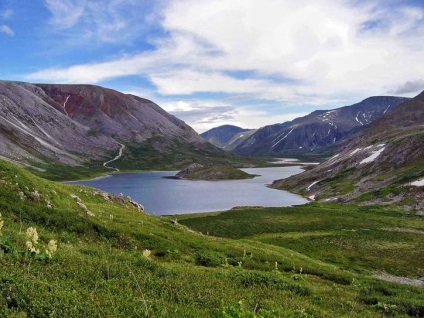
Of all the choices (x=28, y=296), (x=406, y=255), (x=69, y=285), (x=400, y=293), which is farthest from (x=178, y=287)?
(x=406, y=255)

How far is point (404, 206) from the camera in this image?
343 feet

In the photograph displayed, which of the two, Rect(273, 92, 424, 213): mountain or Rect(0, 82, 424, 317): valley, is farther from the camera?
Rect(273, 92, 424, 213): mountain

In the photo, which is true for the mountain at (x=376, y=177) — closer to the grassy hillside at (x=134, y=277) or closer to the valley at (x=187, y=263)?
the valley at (x=187, y=263)

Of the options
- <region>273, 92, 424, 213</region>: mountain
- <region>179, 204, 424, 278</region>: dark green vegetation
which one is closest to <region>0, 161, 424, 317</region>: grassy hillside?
<region>179, 204, 424, 278</region>: dark green vegetation

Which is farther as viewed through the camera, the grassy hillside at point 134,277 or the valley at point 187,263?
the valley at point 187,263

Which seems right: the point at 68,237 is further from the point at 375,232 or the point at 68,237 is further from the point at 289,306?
the point at 375,232

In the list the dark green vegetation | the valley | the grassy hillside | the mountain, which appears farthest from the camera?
the mountain

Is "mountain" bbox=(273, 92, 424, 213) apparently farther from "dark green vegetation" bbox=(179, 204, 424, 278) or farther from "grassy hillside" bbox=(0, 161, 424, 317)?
"grassy hillside" bbox=(0, 161, 424, 317)

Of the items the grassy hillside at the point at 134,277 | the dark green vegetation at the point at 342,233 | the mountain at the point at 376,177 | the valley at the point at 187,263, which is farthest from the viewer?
the mountain at the point at 376,177

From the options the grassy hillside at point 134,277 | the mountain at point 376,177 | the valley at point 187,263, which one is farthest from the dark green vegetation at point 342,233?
the mountain at point 376,177

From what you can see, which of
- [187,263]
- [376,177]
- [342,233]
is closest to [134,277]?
[187,263]

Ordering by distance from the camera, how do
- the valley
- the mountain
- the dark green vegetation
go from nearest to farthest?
the valley → the dark green vegetation → the mountain

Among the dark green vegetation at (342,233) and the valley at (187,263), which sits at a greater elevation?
the valley at (187,263)

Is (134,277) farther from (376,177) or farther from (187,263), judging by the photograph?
(376,177)
